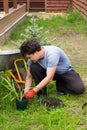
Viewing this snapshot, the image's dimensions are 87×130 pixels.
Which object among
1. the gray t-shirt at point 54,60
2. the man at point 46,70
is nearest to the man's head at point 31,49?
the man at point 46,70

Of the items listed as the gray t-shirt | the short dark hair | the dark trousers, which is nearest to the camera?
the short dark hair

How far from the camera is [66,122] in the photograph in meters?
4.64

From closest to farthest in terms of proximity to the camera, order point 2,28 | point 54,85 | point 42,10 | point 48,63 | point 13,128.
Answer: point 13,128 < point 48,63 < point 54,85 < point 2,28 < point 42,10

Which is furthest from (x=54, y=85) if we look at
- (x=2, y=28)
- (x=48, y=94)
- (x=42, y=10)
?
(x=42, y=10)

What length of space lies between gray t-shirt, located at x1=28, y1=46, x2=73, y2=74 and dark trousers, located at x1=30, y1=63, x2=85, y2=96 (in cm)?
9

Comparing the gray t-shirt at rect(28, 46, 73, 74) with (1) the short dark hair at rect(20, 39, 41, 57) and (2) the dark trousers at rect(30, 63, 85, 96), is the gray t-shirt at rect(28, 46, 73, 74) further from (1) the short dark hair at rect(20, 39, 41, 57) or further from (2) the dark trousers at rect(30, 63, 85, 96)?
(1) the short dark hair at rect(20, 39, 41, 57)

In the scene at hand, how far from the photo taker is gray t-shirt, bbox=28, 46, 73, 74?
17.0 feet

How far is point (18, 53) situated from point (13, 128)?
139 cm

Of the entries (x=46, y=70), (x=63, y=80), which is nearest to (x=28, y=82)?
(x=46, y=70)

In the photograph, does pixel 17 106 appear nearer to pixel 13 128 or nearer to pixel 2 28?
pixel 13 128

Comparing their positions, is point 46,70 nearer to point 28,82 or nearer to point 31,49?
point 28,82

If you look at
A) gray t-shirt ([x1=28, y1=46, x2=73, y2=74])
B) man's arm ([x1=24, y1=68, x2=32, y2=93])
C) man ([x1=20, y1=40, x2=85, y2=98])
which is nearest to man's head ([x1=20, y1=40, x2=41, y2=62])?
man ([x1=20, y1=40, x2=85, y2=98])

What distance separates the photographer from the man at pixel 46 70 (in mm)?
5039

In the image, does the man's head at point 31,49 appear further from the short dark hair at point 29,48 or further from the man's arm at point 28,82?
the man's arm at point 28,82
